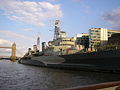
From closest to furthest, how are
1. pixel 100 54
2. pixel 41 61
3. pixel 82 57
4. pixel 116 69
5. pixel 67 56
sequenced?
pixel 116 69 → pixel 100 54 → pixel 82 57 → pixel 67 56 → pixel 41 61

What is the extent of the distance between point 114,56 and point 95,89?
3229 centimetres

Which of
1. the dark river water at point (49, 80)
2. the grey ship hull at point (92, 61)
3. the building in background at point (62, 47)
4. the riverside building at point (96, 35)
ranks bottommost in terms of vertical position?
the dark river water at point (49, 80)

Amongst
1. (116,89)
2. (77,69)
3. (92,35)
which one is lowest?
(77,69)

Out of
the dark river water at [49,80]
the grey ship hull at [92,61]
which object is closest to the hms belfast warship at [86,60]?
the grey ship hull at [92,61]

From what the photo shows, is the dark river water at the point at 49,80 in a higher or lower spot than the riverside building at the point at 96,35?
lower

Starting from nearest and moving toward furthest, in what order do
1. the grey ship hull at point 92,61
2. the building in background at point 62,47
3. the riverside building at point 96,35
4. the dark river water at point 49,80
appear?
the dark river water at point 49,80 → the grey ship hull at point 92,61 → the building in background at point 62,47 → the riverside building at point 96,35

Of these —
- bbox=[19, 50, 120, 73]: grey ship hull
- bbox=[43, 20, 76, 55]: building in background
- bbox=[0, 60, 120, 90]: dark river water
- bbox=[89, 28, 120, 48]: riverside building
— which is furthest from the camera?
bbox=[89, 28, 120, 48]: riverside building

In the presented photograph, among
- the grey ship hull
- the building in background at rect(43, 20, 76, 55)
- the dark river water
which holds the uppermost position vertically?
the building in background at rect(43, 20, 76, 55)

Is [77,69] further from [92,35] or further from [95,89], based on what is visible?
[92,35]

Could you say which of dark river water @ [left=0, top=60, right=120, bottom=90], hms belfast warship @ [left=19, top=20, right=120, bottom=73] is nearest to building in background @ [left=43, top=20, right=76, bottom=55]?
hms belfast warship @ [left=19, top=20, right=120, bottom=73]

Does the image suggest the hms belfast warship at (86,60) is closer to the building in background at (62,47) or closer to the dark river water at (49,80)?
the building in background at (62,47)

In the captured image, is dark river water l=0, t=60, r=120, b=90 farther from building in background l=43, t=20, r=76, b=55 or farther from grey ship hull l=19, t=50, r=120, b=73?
building in background l=43, t=20, r=76, b=55

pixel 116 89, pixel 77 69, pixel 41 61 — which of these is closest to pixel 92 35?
pixel 41 61

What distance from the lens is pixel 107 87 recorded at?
5.22 m
